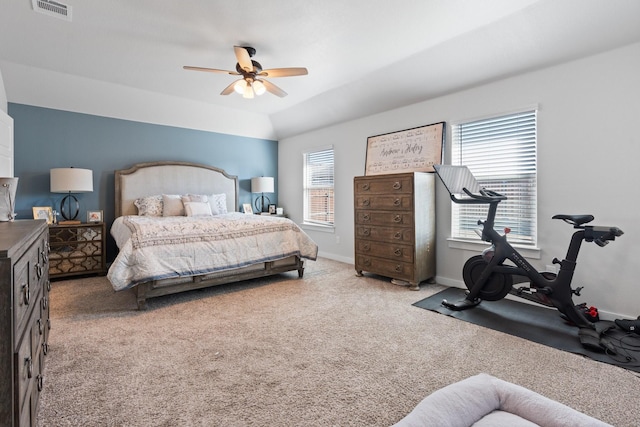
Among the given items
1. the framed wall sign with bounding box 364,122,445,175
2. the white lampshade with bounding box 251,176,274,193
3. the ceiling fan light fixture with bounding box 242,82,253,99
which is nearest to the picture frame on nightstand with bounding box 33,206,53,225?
the white lampshade with bounding box 251,176,274,193

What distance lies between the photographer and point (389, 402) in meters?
1.72

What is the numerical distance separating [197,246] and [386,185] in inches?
93.3

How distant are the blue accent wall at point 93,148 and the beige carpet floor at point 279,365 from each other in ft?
6.88

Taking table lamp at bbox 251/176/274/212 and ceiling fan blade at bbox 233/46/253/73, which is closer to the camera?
ceiling fan blade at bbox 233/46/253/73

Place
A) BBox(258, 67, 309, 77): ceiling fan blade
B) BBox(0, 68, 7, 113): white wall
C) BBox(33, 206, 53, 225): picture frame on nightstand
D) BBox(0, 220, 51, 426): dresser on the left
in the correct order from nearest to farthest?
BBox(0, 220, 51, 426): dresser on the left → BBox(258, 67, 309, 77): ceiling fan blade → BBox(0, 68, 7, 113): white wall → BBox(33, 206, 53, 225): picture frame on nightstand

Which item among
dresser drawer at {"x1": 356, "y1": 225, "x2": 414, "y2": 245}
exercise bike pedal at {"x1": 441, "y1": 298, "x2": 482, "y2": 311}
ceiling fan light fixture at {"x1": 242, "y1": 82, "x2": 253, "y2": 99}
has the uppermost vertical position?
ceiling fan light fixture at {"x1": 242, "y1": 82, "x2": 253, "y2": 99}

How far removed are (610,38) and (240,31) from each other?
3.31 m

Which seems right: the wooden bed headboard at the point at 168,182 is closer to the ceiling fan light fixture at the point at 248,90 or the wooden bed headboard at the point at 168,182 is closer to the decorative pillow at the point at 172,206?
the decorative pillow at the point at 172,206

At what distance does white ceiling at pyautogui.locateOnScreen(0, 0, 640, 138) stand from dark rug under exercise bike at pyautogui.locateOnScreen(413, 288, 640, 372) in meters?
2.45

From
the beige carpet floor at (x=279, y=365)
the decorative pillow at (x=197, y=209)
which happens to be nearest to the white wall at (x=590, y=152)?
the beige carpet floor at (x=279, y=365)

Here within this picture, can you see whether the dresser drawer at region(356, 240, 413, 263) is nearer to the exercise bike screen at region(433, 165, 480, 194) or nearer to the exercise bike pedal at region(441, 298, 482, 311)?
the exercise bike pedal at region(441, 298, 482, 311)

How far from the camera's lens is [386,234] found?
4059 mm

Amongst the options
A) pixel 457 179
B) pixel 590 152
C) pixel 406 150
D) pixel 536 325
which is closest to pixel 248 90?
pixel 406 150

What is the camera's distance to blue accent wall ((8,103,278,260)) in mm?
4320
